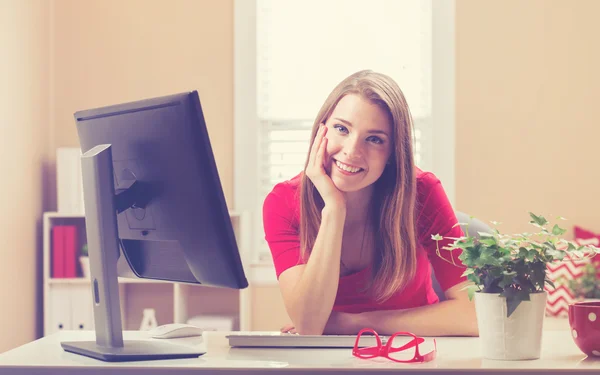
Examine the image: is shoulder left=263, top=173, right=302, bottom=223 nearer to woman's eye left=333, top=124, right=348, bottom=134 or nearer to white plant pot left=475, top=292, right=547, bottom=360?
woman's eye left=333, top=124, right=348, bottom=134

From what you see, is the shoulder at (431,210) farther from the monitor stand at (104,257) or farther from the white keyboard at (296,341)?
the monitor stand at (104,257)

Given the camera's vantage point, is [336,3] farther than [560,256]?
Yes

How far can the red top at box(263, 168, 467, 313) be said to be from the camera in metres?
1.96

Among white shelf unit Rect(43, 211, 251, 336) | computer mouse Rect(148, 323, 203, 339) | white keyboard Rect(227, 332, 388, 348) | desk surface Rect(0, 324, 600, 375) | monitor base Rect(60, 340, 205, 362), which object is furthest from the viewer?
white shelf unit Rect(43, 211, 251, 336)

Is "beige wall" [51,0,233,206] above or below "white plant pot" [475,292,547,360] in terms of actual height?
above

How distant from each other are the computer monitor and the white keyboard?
120 millimetres

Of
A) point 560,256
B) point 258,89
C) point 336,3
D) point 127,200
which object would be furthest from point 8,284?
point 560,256

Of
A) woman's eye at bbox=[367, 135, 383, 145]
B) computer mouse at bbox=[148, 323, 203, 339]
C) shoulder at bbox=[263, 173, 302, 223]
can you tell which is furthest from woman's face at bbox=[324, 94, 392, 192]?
computer mouse at bbox=[148, 323, 203, 339]

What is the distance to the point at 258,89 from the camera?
4.15 m

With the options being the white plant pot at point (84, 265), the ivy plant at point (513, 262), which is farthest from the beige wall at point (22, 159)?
the ivy plant at point (513, 262)

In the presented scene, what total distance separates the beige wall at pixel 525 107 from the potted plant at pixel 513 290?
9.38 feet

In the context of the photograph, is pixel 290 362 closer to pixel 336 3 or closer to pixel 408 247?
pixel 408 247

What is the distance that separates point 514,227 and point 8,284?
8.47ft

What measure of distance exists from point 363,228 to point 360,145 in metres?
0.26
